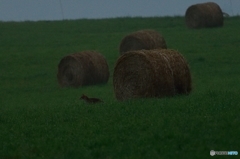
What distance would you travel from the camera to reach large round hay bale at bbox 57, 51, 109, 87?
26875 mm

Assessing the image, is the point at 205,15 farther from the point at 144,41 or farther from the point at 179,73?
the point at 179,73

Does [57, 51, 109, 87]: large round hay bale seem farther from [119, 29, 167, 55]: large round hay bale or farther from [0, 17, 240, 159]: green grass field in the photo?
[119, 29, 167, 55]: large round hay bale

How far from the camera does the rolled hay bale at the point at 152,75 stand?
17.1 m

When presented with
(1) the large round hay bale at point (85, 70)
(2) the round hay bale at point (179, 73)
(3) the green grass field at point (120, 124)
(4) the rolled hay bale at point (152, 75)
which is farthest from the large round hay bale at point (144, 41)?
(2) the round hay bale at point (179, 73)

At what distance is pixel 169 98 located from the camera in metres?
16.5

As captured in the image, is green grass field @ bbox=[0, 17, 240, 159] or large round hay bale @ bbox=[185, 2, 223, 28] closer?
green grass field @ bbox=[0, 17, 240, 159]

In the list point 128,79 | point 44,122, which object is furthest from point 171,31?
point 44,122

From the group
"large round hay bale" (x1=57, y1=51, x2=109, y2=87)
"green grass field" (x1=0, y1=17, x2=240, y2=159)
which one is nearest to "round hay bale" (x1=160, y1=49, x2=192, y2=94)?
"green grass field" (x1=0, y1=17, x2=240, y2=159)

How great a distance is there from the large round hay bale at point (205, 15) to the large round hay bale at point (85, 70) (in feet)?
50.4

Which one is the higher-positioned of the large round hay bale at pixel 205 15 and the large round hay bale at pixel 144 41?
the large round hay bale at pixel 144 41

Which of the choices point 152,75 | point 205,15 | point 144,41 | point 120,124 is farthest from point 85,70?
point 205,15

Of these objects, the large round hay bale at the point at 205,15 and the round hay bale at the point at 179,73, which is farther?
the large round hay bale at the point at 205,15

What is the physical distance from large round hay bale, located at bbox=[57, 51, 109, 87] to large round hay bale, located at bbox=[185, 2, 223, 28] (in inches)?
605

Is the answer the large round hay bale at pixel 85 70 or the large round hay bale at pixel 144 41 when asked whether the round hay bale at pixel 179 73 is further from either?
the large round hay bale at pixel 144 41
